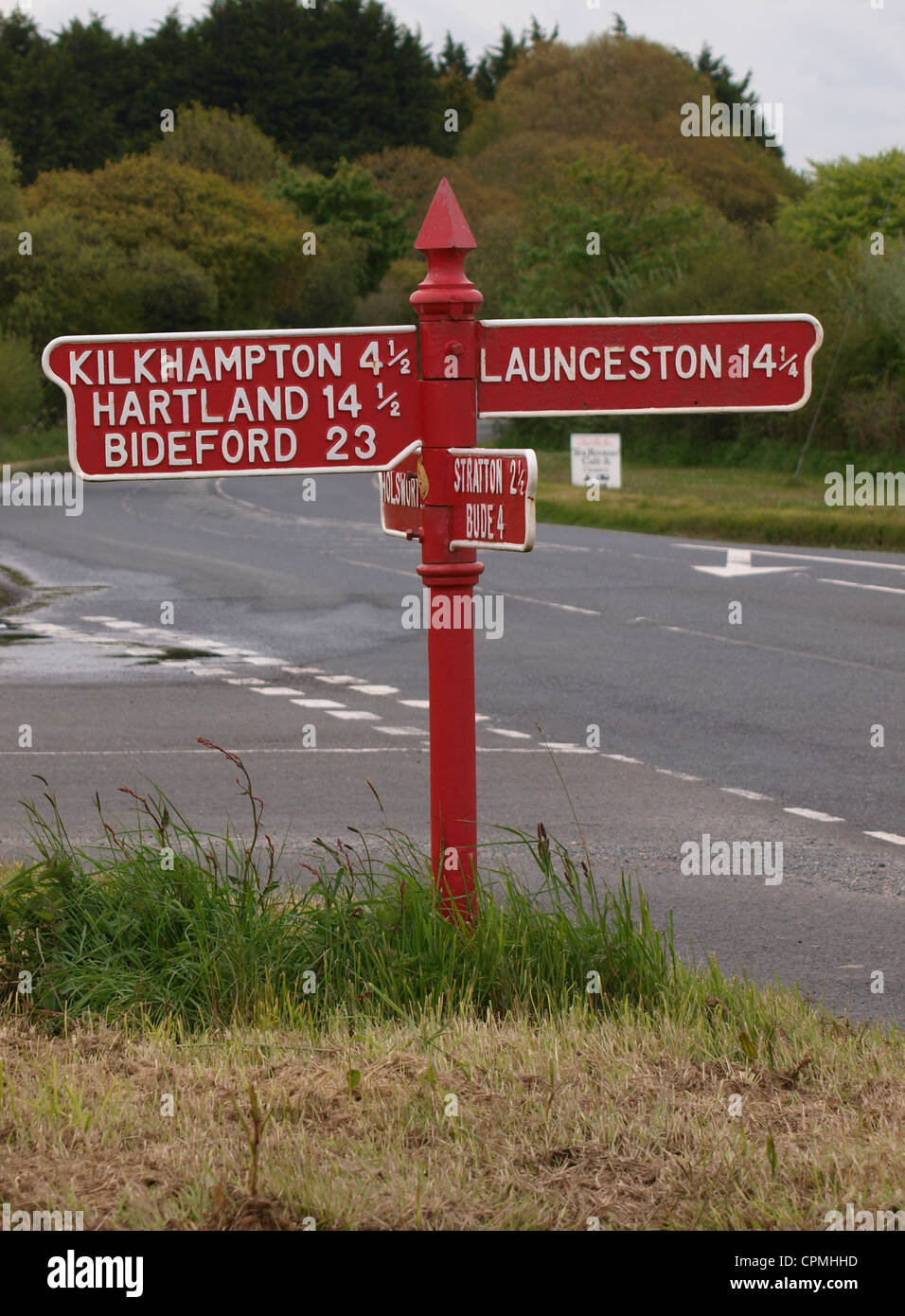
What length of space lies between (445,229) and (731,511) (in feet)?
81.6

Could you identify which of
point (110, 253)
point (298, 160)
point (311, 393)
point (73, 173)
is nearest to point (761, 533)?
point (311, 393)

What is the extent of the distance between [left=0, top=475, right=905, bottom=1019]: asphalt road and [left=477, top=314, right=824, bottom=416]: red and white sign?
2.13 m

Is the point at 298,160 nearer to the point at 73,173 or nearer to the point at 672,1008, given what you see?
the point at 73,173

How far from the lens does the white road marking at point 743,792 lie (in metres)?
9.34

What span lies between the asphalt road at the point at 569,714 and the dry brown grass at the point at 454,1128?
1.57 meters

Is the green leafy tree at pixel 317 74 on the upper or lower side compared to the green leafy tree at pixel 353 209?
upper

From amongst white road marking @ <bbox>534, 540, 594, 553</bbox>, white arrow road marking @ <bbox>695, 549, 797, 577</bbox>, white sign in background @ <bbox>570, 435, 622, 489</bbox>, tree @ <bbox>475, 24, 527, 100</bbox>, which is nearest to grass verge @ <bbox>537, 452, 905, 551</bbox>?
white sign in background @ <bbox>570, 435, 622, 489</bbox>

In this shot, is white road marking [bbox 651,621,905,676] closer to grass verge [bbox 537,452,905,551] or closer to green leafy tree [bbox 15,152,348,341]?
grass verge [bbox 537,452,905,551]

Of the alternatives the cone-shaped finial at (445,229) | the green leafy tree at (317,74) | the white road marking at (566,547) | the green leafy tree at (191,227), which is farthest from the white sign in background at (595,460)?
the green leafy tree at (317,74)

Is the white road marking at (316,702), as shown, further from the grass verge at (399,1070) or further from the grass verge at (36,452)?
the grass verge at (36,452)

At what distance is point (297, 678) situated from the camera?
13531mm

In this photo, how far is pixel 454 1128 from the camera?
13.5 feet

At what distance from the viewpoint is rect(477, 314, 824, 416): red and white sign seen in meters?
5.20

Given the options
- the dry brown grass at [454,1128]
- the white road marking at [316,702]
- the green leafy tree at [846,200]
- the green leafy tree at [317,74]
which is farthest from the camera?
the green leafy tree at [317,74]
